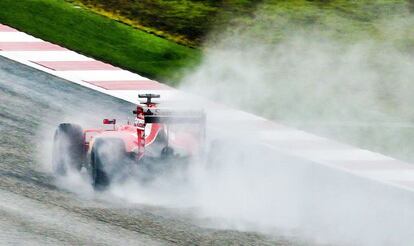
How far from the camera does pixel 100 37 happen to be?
736 inches

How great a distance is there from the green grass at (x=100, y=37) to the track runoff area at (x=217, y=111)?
0.23 meters

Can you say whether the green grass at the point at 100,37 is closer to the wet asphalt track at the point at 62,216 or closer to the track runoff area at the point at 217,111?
the track runoff area at the point at 217,111

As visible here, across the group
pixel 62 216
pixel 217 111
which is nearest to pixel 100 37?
pixel 217 111

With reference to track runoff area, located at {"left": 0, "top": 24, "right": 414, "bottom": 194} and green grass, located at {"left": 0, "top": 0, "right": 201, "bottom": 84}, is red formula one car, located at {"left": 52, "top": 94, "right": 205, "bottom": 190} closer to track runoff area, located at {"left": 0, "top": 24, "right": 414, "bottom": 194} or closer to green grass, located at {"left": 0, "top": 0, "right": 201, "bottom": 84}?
track runoff area, located at {"left": 0, "top": 24, "right": 414, "bottom": 194}

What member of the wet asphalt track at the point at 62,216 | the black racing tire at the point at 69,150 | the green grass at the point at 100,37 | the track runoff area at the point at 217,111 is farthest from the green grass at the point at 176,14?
the black racing tire at the point at 69,150

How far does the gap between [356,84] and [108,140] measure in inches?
261

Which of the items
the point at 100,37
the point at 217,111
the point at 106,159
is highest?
the point at 100,37

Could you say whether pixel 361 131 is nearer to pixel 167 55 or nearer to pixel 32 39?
pixel 167 55

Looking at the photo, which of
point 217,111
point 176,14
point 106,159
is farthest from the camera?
point 176,14

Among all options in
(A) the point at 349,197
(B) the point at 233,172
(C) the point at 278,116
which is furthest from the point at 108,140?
(C) the point at 278,116

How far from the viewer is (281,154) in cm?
1507

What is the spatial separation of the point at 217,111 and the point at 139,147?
14.2 feet

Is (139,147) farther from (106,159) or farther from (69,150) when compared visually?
(69,150)

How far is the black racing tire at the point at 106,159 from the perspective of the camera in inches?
483
